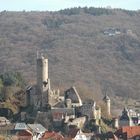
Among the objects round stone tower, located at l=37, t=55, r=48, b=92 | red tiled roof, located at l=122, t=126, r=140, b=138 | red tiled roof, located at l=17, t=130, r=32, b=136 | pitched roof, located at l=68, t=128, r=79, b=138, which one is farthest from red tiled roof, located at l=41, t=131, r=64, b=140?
round stone tower, located at l=37, t=55, r=48, b=92

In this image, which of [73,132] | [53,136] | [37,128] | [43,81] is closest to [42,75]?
[43,81]

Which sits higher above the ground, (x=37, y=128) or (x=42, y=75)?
(x=42, y=75)

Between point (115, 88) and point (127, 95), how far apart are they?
10.1 m

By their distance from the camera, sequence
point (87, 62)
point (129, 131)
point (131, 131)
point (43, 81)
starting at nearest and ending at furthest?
point (129, 131) → point (131, 131) → point (43, 81) → point (87, 62)

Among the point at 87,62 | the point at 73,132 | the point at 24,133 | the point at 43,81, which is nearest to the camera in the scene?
the point at 24,133

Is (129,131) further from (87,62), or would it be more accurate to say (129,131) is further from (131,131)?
(87,62)

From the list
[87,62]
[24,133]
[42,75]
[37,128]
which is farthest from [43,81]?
[87,62]

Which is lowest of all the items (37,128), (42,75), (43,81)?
(37,128)

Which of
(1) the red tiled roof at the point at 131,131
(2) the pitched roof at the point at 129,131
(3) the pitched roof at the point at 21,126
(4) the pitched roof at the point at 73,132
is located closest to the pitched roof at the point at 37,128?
(3) the pitched roof at the point at 21,126

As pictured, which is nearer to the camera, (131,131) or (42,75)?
(131,131)

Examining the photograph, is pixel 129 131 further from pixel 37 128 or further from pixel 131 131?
pixel 37 128

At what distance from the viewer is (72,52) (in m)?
188

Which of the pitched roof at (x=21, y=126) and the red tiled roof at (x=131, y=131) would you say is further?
the red tiled roof at (x=131, y=131)

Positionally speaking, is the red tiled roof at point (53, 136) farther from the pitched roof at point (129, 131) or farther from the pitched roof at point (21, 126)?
the pitched roof at point (129, 131)
